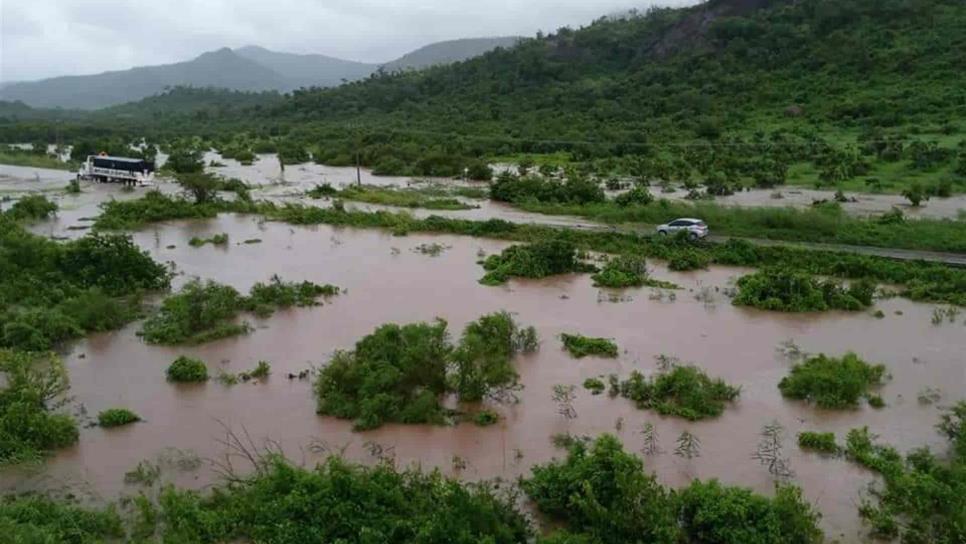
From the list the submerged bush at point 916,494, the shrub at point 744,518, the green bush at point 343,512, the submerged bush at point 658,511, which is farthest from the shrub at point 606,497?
the submerged bush at point 916,494

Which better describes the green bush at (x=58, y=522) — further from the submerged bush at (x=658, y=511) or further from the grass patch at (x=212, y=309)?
the grass patch at (x=212, y=309)

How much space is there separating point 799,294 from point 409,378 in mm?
10495

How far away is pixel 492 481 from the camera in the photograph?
36.5ft

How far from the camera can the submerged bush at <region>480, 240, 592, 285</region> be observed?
71.5 feet

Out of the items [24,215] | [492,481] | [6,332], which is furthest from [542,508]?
[24,215]

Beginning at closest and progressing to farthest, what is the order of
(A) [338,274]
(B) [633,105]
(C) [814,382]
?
(C) [814,382], (A) [338,274], (B) [633,105]

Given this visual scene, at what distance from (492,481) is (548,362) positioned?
Answer: 4.75 meters

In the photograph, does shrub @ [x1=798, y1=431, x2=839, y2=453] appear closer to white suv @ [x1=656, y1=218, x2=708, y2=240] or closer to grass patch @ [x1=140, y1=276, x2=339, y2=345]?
grass patch @ [x1=140, y1=276, x2=339, y2=345]

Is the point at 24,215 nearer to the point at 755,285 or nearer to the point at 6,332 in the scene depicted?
the point at 6,332

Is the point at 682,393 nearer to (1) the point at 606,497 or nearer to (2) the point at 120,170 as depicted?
(1) the point at 606,497

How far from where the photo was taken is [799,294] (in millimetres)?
18781

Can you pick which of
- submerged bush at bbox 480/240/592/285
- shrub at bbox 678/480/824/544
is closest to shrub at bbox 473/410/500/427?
shrub at bbox 678/480/824/544

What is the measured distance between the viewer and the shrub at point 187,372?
14.6m

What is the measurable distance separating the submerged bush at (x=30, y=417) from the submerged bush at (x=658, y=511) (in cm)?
789
